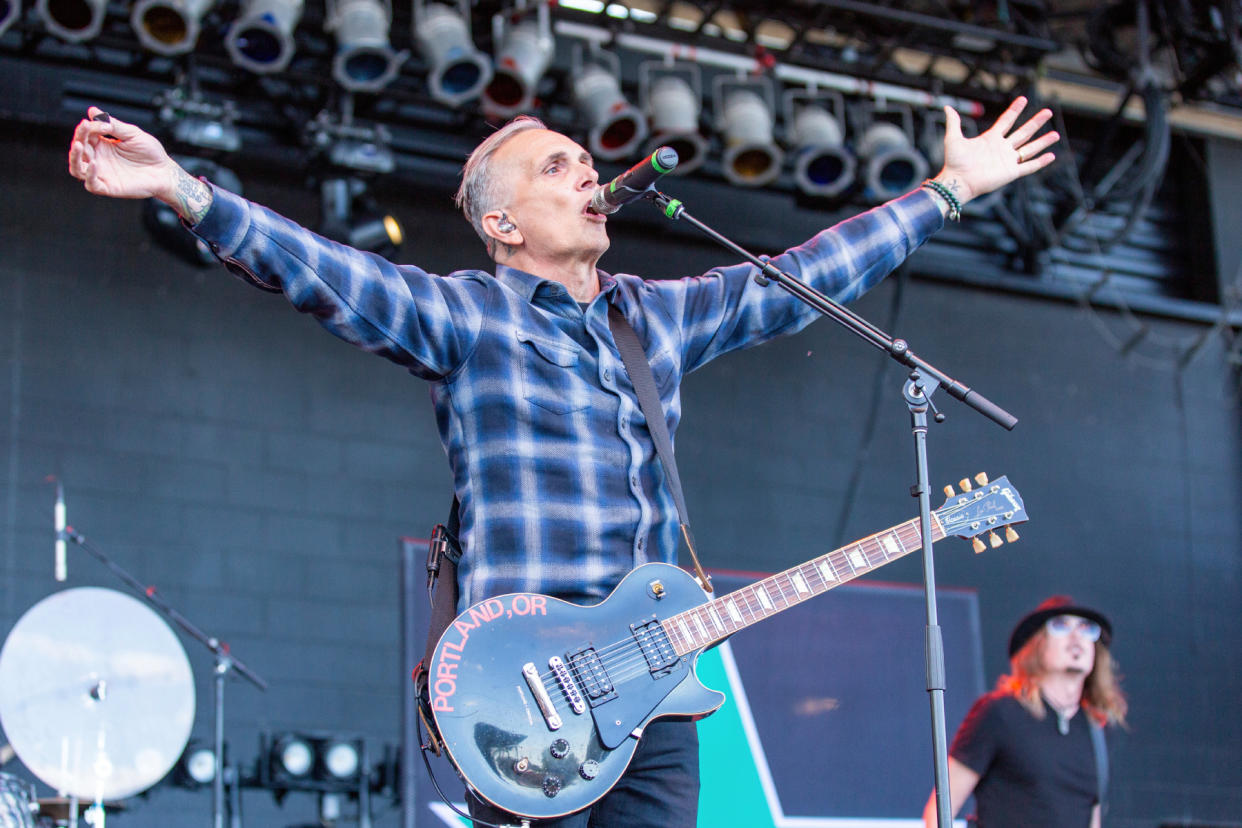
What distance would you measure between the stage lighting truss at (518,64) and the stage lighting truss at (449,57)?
114 millimetres

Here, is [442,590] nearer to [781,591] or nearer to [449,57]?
[781,591]

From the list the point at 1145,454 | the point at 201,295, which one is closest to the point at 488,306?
the point at 201,295

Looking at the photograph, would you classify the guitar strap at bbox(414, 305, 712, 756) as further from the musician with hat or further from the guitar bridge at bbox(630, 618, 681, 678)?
the musician with hat

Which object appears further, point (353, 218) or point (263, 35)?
point (353, 218)

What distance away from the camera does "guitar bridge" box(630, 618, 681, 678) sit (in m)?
2.57

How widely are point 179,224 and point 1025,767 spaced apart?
402 centimetres

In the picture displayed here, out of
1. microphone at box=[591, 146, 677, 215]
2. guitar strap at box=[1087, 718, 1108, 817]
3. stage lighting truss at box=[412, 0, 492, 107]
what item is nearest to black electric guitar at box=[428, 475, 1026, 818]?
microphone at box=[591, 146, 677, 215]

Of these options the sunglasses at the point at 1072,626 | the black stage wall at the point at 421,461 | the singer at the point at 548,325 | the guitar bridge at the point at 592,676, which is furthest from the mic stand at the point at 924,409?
the black stage wall at the point at 421,461

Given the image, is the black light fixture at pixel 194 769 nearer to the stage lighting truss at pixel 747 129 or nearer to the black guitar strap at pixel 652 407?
the stage lighting truss at pixel 747 129

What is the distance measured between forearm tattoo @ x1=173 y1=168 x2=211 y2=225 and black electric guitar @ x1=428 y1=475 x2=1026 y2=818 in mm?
798

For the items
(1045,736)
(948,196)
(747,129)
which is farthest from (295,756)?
(948,196)

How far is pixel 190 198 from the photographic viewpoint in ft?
7.70

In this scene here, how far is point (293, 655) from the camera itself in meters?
6.58

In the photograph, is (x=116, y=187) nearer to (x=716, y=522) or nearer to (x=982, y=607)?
(x=716, y=522)
